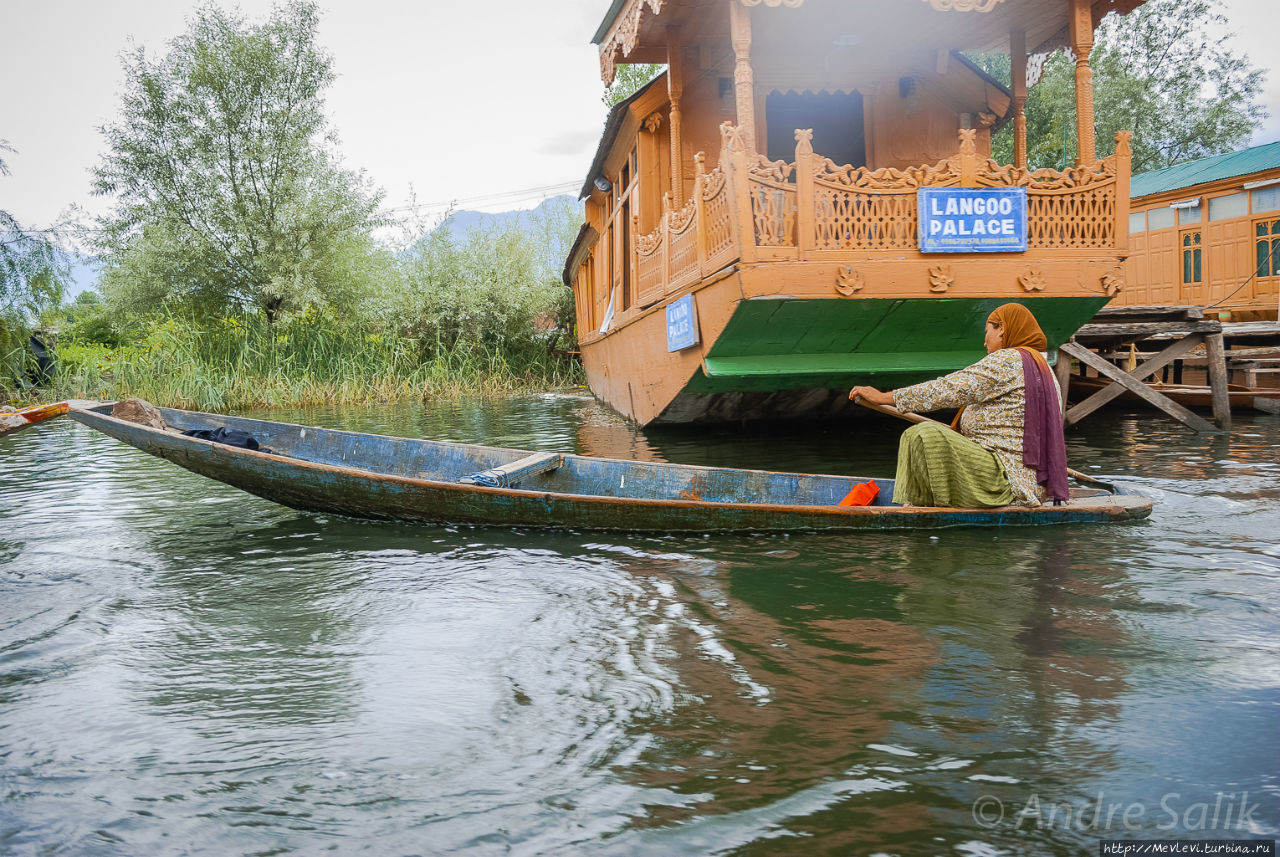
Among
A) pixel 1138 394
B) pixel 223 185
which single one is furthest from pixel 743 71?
pixel 223 185

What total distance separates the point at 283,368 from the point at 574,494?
16588 mm

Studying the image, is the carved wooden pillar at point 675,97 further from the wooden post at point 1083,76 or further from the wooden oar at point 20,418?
the wooden oar at point 20,418

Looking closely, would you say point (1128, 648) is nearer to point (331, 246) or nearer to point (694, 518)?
point (694, 518)

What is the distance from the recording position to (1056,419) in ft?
17.0

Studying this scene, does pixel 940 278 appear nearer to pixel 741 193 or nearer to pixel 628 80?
pixel 741 193

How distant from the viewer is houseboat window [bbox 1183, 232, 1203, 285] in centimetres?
1778

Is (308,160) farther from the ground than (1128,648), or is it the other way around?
(308,160)

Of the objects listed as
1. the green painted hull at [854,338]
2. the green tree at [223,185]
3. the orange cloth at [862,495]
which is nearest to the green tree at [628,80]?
the green tree at [223,185]

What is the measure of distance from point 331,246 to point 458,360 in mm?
4920

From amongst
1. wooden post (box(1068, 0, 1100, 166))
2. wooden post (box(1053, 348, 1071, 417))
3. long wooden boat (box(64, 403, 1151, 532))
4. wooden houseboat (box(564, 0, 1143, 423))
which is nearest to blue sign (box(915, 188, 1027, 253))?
wooden houseboat (box(564, 0, 1143, 423))

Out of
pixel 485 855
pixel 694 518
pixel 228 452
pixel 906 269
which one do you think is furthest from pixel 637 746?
pixel 906 269

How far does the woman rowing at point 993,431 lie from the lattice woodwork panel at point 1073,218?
10.2ft

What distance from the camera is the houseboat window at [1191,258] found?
700 inches

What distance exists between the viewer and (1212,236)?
17.3 m
